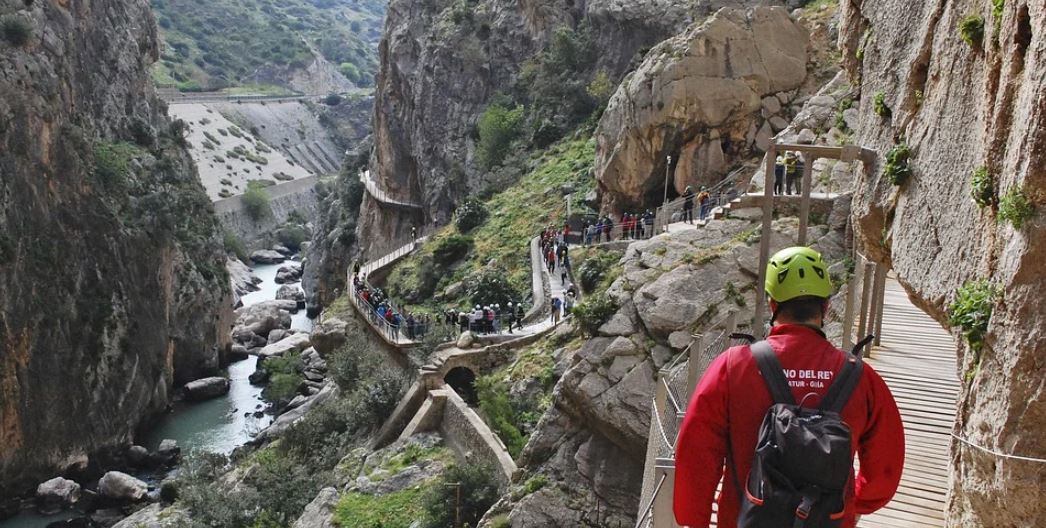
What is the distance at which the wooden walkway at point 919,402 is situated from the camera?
7.96 meters

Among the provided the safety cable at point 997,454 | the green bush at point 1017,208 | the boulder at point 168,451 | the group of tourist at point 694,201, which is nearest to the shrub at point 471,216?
the group of tourist at point 694,201

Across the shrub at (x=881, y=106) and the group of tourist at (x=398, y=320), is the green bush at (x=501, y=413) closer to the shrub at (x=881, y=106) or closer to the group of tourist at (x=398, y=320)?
the group of tourist at (x=398, y=320)

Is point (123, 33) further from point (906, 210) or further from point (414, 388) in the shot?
point (906, 210)

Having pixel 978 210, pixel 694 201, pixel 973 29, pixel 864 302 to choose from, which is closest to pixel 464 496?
pixel 864 302

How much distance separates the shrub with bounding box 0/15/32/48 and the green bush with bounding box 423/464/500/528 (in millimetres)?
29604

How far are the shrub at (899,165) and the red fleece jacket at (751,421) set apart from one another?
5.55 meters

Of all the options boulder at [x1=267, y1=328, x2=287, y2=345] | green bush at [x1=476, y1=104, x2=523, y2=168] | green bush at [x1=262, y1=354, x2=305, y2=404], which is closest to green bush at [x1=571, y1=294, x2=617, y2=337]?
green bush at [x1=262, y1=354, x2=305, y2=404]

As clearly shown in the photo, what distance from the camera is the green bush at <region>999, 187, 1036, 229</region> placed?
19.2ft

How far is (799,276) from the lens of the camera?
4258 mm

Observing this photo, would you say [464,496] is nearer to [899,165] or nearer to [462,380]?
[462,380]

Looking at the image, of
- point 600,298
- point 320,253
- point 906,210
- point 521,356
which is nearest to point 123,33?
point 320,253

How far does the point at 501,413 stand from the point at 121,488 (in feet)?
57.5

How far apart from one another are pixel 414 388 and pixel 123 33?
36.2 meters

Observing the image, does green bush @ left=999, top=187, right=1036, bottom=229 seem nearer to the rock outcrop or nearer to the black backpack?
the black backpack
